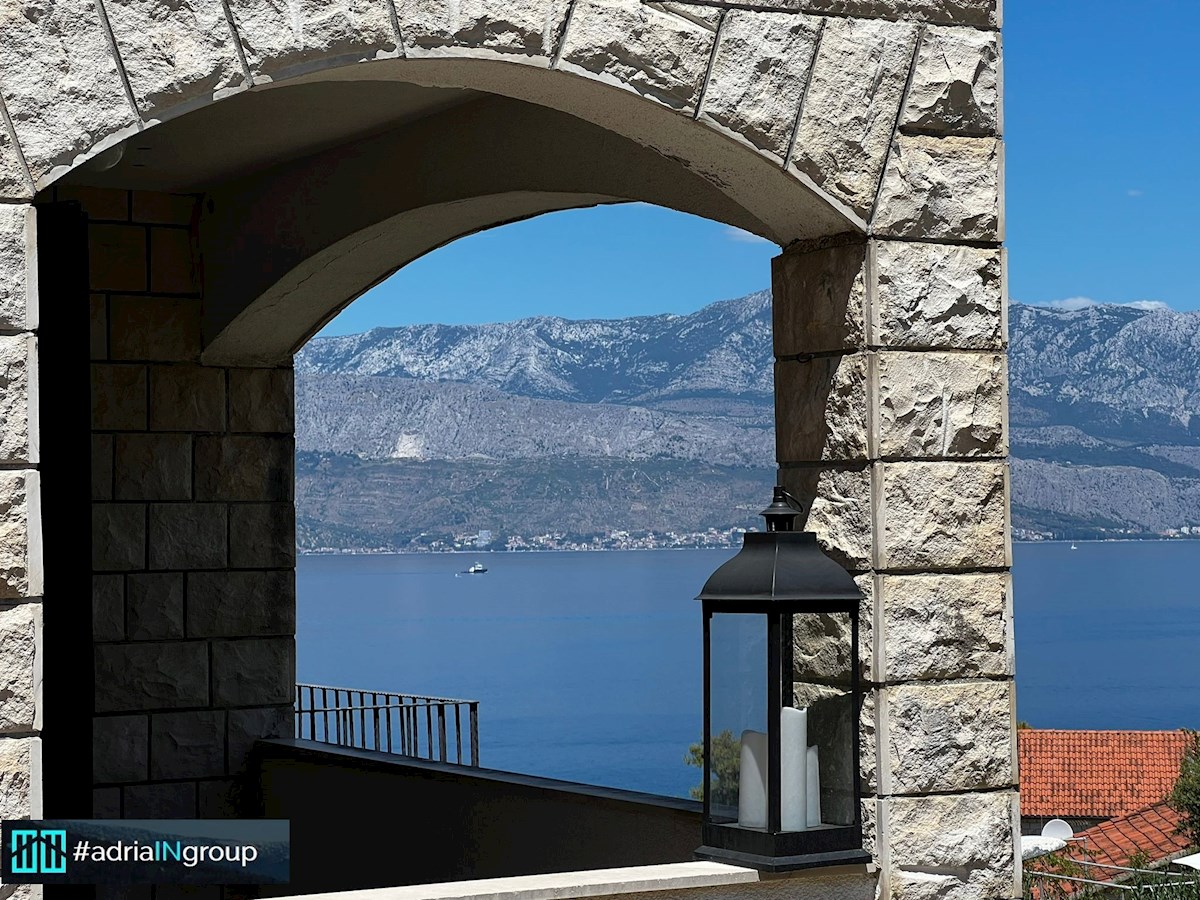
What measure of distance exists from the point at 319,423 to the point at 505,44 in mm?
181710

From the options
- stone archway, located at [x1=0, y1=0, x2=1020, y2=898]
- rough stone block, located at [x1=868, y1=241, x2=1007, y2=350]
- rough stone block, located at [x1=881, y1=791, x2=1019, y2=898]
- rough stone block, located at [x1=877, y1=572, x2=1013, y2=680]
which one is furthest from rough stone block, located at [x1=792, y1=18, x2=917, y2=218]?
rough stone block, located at [x1=881, y1=791, x2=1019, y2=898]

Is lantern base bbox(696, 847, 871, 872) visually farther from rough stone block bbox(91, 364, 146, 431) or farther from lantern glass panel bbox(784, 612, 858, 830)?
rough stone block bbox(91, 364, 146, 431)

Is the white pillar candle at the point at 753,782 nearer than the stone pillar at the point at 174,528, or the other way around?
the white pillar candle at the point at 753,782

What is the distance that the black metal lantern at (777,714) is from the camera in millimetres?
3955

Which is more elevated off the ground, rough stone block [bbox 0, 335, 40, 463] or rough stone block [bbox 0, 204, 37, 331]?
rough stone block [bbox 0, 204, 37, 331]

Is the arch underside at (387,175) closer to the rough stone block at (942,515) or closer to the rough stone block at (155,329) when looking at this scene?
the rough stone block at (155,329)

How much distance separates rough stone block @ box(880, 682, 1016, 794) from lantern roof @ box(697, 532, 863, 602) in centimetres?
34

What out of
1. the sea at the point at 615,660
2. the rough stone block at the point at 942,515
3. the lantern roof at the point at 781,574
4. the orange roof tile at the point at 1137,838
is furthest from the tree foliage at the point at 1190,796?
the lantern roof at the point at 781,574

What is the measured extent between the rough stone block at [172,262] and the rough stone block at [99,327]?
8.6 inches

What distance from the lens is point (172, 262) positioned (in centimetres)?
700

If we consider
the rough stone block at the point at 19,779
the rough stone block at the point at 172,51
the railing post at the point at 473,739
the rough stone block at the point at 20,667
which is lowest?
the railing post at the point at 473,739

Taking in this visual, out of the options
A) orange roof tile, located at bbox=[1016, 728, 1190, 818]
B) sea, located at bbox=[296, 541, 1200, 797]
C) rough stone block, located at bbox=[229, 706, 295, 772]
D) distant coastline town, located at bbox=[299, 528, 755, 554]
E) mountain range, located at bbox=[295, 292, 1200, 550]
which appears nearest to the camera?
rough stone block, located at bbox=[229, 706, 295, 772]

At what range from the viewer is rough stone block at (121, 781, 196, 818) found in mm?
6922

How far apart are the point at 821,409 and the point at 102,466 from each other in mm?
3719
